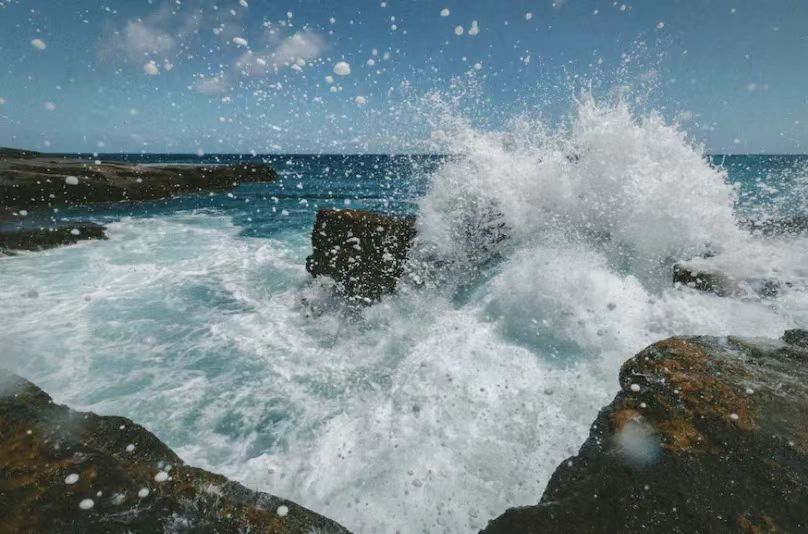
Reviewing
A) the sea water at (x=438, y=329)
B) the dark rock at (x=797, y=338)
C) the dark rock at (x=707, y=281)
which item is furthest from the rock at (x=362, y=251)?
the dark rock at (x=797, y=338)

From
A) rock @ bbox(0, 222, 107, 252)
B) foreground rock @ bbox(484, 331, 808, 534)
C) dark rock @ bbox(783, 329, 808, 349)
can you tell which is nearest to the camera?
foreground rock @ bbox(484, 331, 808, 534)

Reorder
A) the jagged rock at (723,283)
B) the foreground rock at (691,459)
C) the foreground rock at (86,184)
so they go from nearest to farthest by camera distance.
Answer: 1. the foreground rock at (691,459)
2. the jagged rock at (723,283)
3. the foreground rock at (86,184)

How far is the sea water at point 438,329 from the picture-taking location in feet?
10.6

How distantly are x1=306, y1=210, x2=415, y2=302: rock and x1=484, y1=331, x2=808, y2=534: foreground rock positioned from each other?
415 centimetres

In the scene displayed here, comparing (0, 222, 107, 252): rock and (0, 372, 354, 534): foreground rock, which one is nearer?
(0, 372, 354, 534): foreground rock

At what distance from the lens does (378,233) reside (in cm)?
649

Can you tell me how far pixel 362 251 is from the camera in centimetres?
646

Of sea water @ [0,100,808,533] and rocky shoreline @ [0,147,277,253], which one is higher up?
sea water @ [0,100,808,533]

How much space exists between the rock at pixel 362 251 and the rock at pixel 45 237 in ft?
26.6

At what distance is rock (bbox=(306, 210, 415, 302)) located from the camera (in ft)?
21.0

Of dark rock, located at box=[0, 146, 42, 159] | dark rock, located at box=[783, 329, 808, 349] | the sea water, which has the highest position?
dark rock, located at box=[783, 329, 808, 349]

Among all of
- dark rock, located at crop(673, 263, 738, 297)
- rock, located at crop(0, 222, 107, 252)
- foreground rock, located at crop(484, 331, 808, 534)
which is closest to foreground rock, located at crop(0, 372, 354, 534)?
foreground rock, located at crop(484, 331, 808, 534)

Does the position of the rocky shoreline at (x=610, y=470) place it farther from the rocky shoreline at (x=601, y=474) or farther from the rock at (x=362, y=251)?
the rock at (x=362, y=251)

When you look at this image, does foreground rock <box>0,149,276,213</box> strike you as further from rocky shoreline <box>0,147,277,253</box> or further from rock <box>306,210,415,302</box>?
rock <box>306,210,415,302</box>
